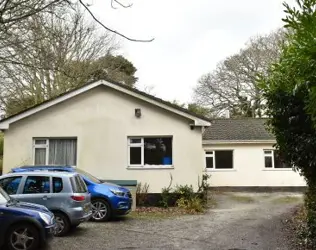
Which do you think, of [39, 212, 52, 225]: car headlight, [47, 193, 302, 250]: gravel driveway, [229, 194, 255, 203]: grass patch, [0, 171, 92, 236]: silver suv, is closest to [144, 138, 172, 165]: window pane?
[47, 193, 302, 250]: gravel driveway

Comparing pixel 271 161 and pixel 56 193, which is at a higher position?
pixel 271 161

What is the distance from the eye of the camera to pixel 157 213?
16562 mm

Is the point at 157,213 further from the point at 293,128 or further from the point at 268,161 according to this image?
the point at 268,161

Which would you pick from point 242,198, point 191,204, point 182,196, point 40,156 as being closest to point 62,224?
point 191,204

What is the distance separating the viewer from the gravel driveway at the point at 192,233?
1038cm

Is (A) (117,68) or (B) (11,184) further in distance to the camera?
(A) (117,68)

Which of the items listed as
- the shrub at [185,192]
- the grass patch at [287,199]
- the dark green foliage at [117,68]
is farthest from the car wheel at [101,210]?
the dark green foliage at [117,68]

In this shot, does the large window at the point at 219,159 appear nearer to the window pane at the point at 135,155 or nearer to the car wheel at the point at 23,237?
the window pane at the point at 135,155

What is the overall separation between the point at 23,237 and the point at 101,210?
536 cm

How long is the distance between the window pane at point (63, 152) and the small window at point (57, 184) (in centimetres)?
770

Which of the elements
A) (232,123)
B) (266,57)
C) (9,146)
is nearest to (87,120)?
(9,146)

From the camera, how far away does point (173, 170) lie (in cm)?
1888

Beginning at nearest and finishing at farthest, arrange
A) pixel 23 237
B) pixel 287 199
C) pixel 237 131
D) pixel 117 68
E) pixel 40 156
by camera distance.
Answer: pixel 23 237 → pixel 40 156 → pixel 287 199 → pixel 237 131 → pixel 117 68

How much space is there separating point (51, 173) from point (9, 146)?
8549 mm
